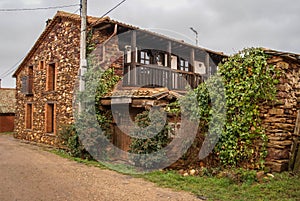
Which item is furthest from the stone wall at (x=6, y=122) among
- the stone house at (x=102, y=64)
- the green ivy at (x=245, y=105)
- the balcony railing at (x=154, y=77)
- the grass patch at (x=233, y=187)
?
the green ivy at (x=245, y=105)

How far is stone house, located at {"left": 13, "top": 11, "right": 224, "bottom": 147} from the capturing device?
460 inches

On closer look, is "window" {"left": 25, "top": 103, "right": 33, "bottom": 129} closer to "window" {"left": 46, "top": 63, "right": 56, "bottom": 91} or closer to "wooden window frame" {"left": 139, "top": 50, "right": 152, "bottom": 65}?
"window" {"left": 46, "top": 63, "right": 56, "bottom": 91}

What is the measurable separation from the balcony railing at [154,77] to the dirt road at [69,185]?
3.91 metres

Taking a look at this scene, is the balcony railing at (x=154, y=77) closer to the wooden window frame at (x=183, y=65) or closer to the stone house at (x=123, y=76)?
the stone house at (x=123, y=76)

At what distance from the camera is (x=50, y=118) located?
Answer: 15.1m

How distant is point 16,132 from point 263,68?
15.6 meters

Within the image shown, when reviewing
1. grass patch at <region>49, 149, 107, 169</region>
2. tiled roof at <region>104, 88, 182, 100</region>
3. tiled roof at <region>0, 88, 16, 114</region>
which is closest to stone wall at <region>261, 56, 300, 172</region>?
tiled roof at <region>104, 88, 182, 100</region>

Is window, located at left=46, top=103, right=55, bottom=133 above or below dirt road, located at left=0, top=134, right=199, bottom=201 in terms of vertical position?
above

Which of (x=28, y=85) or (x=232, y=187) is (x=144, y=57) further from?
(x=232, y=187)

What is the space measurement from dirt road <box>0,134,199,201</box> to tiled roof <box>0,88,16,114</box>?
1722 cm

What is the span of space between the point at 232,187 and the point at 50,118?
11.1 metres

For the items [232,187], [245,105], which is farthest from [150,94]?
[232,187]

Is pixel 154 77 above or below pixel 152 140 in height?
above

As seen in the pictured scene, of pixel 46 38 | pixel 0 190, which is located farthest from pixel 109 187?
pixel 46 38
